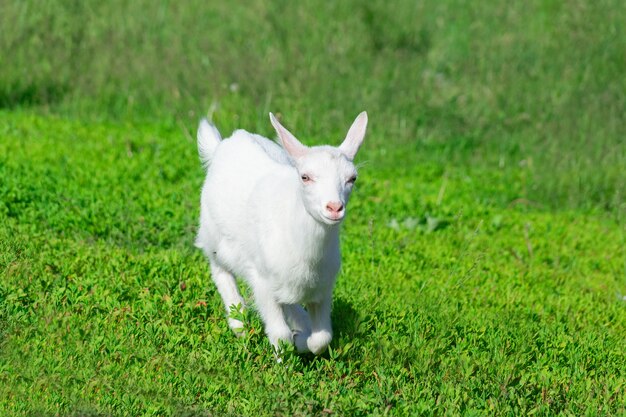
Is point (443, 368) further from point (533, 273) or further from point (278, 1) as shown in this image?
point (278, 1)

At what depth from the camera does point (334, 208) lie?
17.1 ft

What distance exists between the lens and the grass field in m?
5.79

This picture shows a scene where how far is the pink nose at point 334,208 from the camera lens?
204 inches

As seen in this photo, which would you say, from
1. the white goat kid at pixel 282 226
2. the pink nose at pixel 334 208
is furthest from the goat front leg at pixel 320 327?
the pink nose at pixel 334 208

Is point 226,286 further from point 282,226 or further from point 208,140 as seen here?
point 208,140

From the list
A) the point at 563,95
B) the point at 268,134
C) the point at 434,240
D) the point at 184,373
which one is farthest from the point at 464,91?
the point at 184,373

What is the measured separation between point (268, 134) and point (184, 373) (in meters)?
5.72

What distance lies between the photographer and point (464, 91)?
41.5 ft

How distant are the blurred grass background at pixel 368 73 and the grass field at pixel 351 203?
3cm

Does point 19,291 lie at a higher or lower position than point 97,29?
higher

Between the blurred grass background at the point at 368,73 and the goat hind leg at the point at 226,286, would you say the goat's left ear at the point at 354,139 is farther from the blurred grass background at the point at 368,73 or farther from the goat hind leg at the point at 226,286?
the blurred grass background at the point at 368,73

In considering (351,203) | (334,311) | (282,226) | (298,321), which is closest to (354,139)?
(282,226)

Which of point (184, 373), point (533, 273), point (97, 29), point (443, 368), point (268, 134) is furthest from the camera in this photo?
point (97, 29)

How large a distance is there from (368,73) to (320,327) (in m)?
7.21
